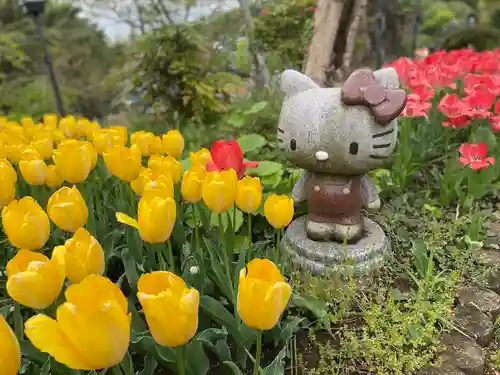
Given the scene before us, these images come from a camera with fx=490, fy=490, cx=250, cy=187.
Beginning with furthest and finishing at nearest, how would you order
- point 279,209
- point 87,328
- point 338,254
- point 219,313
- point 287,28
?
1. point 287,28
2. point 338,254
3. point 279,209
4. point 219,313
5. point 87,328

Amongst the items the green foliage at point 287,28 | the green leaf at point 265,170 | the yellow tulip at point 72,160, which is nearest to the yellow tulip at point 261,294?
the yellow tulip at point 72,160

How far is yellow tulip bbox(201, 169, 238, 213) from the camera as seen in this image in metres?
1.21

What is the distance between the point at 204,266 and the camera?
4.41 ft

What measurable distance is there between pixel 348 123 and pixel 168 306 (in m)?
0.97

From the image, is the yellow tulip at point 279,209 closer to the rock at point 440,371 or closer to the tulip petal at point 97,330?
the rock at point 440,371

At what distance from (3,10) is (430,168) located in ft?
31.0

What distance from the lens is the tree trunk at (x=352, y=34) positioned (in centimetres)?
361

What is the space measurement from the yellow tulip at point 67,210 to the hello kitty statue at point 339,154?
74 cm

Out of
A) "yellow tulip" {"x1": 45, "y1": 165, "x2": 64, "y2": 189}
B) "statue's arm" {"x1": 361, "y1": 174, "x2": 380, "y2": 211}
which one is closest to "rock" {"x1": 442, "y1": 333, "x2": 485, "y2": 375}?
"statue's arm" {"x1": 361, "y1": 174, "x2": 380, "y2": 211}

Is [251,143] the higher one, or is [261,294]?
[261,294]

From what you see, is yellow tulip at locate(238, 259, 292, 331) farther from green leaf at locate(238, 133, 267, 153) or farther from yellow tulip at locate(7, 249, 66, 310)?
green leaf at locate(238, 133, 267, 153)

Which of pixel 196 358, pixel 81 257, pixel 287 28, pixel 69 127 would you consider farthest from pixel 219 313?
pixel 287 28

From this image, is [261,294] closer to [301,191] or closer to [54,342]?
[54,342]

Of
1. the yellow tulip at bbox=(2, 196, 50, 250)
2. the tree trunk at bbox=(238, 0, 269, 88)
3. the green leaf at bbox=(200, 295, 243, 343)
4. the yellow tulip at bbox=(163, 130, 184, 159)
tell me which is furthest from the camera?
the tree trunk at bbox=(238, 0, 269, 88)
